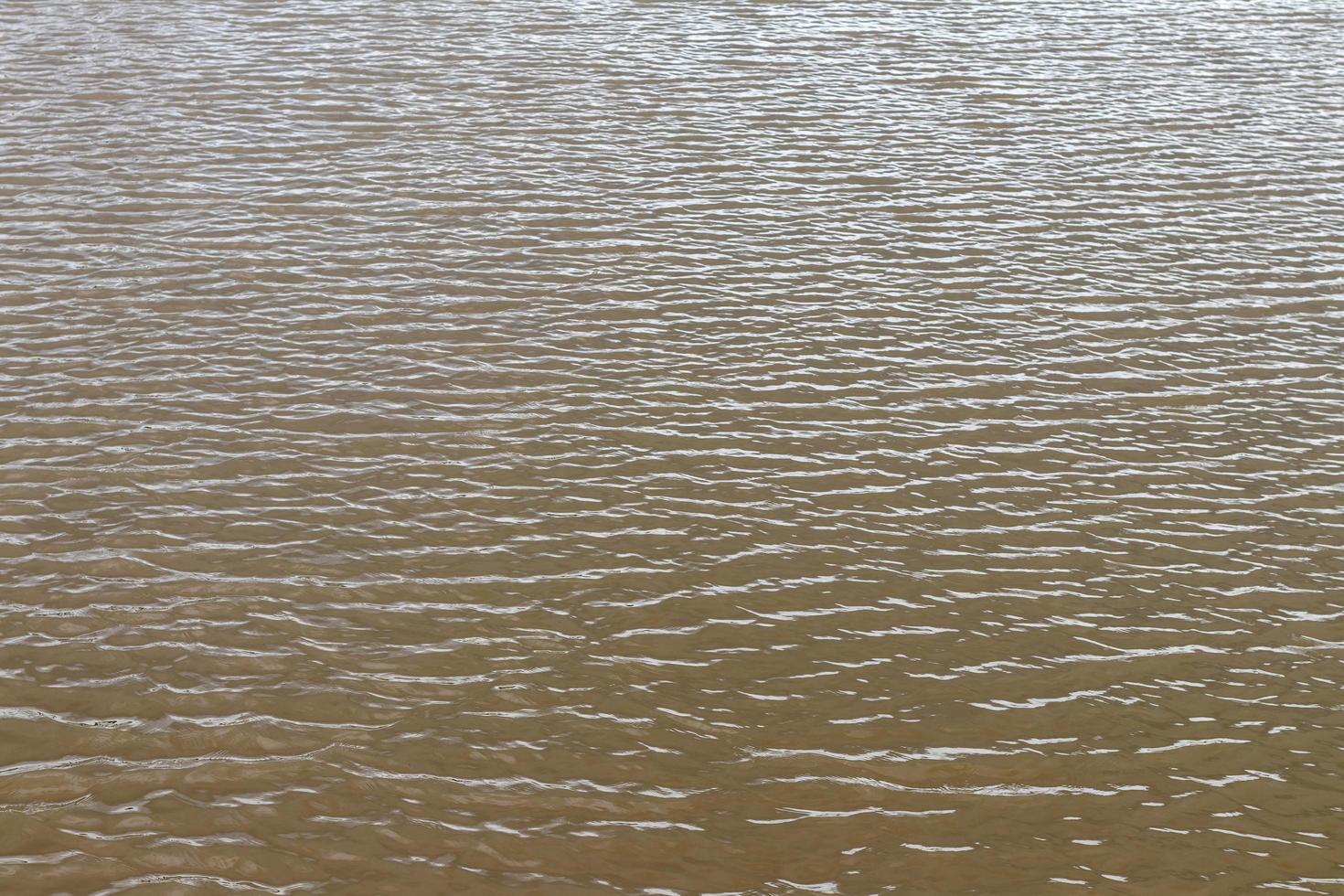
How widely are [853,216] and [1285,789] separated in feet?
35.2

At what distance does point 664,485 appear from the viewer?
505 inches

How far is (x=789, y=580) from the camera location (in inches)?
454

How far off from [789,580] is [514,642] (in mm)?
2341

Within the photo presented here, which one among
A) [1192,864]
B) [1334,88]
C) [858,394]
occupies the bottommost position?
[1192,864]

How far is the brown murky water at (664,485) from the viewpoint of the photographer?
9.12m

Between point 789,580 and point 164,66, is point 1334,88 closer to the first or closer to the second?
point 789,580

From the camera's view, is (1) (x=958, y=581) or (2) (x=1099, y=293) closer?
(1) (x=958, y=581)

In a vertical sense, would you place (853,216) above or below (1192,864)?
above

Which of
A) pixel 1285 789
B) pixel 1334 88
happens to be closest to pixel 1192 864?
pixel 1285 789

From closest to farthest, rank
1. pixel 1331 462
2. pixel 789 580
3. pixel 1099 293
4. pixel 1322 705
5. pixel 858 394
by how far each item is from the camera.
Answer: pixel 1322 705 → pixel 789 580 → pixel 1331 462 → pixel 858 394 → pixel 1099 293

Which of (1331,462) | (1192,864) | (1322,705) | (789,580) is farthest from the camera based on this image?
(1331,462)

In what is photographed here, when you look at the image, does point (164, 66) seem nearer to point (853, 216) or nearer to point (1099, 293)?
point (853, 216)

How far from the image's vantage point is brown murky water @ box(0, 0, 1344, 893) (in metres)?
9.12

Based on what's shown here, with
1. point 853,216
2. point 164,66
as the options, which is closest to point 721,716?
point 853,216
